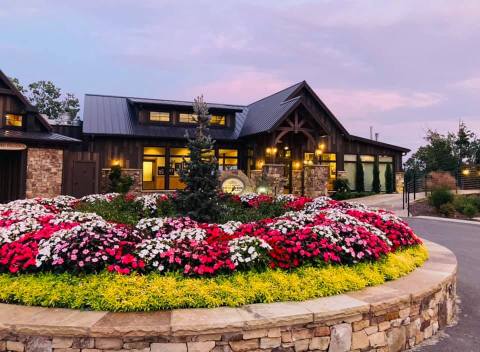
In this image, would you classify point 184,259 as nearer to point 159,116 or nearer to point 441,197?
point 441,197

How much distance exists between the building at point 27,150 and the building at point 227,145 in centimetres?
95

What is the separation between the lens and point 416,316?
175 inches

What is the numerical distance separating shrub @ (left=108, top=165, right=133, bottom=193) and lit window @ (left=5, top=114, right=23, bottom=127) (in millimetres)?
5325

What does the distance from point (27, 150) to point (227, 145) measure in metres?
12.1

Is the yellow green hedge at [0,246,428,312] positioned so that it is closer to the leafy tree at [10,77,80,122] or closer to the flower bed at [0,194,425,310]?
the flower bed at [0,194,425,310]

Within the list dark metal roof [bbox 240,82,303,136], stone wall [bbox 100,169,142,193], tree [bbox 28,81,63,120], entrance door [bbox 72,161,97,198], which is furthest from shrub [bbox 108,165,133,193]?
tree [bbox 28,81,63,120]

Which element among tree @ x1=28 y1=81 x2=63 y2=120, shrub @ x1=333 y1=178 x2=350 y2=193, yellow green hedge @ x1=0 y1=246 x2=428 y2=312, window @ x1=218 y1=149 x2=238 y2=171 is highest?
tree @ x1=28 y1=81 x2=63 y2=120

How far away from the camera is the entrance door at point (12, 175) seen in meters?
17.6

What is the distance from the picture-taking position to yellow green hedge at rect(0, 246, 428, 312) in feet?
12.5

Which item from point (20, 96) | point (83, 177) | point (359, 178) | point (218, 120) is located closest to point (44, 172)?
point (83, 177)

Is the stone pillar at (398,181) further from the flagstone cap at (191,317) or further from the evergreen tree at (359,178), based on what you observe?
the flagstone cap at (191,317)

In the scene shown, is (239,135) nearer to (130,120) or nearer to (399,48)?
(130,120)

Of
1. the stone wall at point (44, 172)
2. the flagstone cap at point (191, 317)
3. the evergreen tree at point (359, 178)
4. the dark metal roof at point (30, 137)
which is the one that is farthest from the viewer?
the evergreen tree at point (359, 178)

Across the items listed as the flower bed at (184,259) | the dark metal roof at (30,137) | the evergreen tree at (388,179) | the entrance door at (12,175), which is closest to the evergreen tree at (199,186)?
the flower bed at (184,259)
